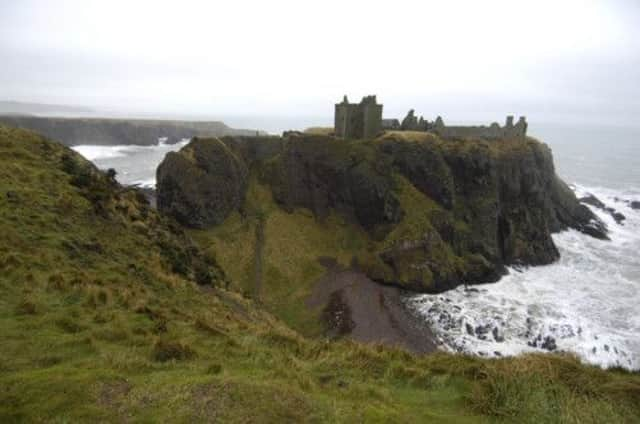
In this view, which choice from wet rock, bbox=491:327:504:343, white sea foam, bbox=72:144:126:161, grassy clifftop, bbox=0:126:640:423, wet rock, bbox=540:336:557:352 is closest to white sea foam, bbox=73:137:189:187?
white sea foam, bbox=72:144:126:161

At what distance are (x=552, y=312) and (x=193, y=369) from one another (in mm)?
36323

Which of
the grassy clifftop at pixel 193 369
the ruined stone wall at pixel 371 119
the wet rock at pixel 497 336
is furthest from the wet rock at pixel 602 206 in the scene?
the grassy clifftop at pixel 193 369

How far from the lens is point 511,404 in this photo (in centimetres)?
848

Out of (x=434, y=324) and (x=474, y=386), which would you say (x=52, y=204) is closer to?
(x=474, y=386)

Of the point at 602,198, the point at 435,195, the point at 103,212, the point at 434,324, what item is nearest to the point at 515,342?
the point at 434,324

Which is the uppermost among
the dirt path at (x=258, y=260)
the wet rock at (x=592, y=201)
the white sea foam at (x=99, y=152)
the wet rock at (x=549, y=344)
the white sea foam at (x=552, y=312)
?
the white sea foam at (x=99, y=152)

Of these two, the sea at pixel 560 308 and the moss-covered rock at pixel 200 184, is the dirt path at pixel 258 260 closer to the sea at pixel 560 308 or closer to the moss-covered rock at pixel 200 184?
the moss-covered rock at pixel 200 184

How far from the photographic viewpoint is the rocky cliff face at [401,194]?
43125mm

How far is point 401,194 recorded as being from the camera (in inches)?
1869

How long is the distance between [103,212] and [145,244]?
2.70 meters

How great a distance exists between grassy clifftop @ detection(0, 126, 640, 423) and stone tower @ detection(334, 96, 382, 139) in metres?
41.6

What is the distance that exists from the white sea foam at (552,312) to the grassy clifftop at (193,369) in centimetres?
2124

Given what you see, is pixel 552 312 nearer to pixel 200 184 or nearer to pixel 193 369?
pixel 193 369

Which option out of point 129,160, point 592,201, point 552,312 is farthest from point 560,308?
point 129,160
